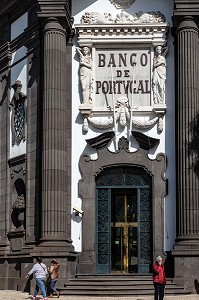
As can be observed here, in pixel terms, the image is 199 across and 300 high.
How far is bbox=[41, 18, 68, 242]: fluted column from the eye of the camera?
32.1m

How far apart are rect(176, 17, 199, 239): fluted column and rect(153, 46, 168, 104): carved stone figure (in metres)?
0.97

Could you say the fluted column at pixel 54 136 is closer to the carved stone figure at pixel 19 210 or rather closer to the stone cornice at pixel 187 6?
the carved stone figure at pixel 19 210

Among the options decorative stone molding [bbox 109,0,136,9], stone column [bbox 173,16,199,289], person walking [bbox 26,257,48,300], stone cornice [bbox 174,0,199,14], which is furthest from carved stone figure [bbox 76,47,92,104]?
person walking [bbox 26,257,48,300]

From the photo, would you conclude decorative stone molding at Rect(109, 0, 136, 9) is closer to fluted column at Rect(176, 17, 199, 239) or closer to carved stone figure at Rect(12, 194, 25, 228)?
fluted column at Rect(176, 17, 199, 239)

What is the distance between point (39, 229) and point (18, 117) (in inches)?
264

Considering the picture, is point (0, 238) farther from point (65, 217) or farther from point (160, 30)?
point (160, 30)

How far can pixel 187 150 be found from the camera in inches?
1262

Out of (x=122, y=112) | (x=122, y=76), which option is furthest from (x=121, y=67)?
(x=122, y=112)

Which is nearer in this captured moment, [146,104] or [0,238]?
[146,104]

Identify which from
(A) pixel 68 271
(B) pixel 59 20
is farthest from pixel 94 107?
(A) pixel 68 271

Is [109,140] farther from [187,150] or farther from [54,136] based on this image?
[187,150]

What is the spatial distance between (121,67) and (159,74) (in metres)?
1.87

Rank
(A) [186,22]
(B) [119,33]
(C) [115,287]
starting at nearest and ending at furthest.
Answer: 1. (C) [115,287]
2. (A) [186,22]
3. (B) [119,33]

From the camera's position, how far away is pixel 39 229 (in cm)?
3306
